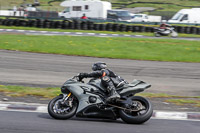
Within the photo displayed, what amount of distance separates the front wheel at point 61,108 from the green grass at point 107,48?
10696mm

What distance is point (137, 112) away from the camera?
6.69 metres

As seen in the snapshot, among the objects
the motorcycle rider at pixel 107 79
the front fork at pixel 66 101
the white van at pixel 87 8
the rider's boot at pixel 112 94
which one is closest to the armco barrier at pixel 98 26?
the white van at pixel 87 8

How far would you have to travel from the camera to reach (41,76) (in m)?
12.8

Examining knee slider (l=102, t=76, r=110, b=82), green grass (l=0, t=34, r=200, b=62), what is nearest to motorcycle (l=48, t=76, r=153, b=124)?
knee slider (l=102, t=76, r=110, b=82)

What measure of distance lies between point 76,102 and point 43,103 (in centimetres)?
158

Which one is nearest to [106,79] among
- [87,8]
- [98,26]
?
[98,26]

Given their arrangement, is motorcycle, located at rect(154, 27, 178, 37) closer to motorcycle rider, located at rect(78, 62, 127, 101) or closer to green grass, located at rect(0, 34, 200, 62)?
green grass, located at rect(0, 34, 200, 62)

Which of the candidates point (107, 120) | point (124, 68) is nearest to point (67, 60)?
point (124, 68)

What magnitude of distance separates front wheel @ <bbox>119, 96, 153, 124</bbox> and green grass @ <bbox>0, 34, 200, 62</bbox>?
35.2 feet

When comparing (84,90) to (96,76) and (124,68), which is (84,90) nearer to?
(96,76)

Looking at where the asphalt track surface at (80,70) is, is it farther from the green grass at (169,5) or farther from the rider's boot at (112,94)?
the green grass at (169,5)

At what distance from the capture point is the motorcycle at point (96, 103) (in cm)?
668

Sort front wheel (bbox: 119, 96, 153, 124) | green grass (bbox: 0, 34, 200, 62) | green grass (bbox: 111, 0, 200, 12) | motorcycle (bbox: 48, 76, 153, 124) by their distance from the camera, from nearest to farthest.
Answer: front wheel (bbox: 119, 96, 153, 124) < motorcycle (bbox: 48, 76, 153, 124) < green grass (bbox: 0, 34, 200, 62) < green grass (bbox: 111, 0, 200, 12)

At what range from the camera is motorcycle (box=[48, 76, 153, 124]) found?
6.68 metres
